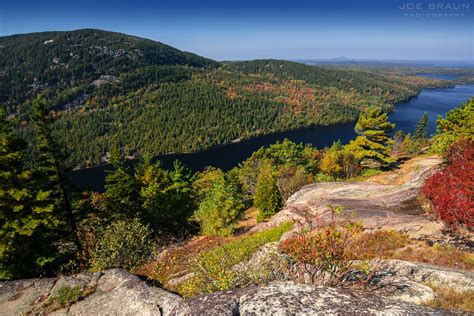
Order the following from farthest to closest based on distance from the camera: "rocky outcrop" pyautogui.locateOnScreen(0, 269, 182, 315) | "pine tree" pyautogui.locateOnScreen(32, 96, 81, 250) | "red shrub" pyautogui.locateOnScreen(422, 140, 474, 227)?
"pine tree" pyautogui.locateOnScreen(32, 96, 81, 250) < "red shrub" pyautogui.locateOnScreen(422, 140, 474, 227) < "rocky outcrop" pyautogui.locateOnScreen(0, 269, 182, 315)

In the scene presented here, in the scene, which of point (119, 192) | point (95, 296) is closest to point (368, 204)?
point (95, 296)

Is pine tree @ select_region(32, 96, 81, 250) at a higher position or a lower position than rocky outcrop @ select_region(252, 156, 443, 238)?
higher

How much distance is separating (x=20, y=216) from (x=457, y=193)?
2737 centimetres

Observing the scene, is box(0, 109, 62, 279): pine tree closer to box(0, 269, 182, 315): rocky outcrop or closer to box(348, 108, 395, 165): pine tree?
box(0, 269, 182, 315): rocky outcrop

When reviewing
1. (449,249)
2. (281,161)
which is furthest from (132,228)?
(281,161)

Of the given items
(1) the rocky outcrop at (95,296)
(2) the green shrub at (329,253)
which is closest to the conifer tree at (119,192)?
(1) the rocky outcrop at (95,296)

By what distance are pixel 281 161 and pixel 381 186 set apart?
51119mm

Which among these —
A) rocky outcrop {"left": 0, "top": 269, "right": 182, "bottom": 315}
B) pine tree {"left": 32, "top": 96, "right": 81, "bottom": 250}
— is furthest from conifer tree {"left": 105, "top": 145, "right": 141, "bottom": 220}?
rocky outcrop {"left": 0, "top": 269, "right": 182, "bottom": 315}

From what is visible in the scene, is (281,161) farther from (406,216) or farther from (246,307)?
(246,307)

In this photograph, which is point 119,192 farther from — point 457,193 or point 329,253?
point 457,193

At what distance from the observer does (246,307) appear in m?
7.57

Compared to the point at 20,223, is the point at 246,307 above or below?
above

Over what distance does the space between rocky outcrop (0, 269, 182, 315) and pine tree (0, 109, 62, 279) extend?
20.6 ft

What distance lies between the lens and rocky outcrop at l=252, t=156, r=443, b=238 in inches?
747
